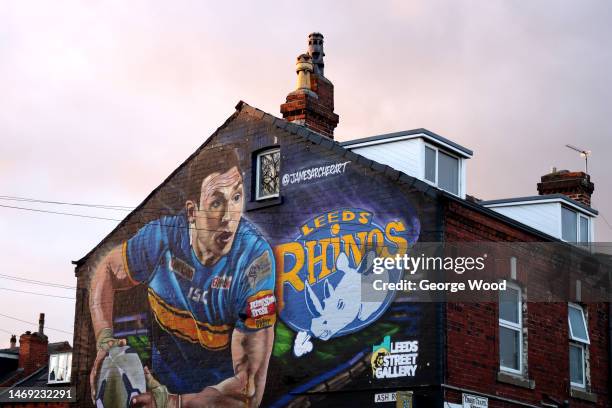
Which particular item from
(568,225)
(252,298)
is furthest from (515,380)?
(252,298)

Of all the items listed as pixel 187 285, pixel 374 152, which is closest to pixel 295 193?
pixel 374 152

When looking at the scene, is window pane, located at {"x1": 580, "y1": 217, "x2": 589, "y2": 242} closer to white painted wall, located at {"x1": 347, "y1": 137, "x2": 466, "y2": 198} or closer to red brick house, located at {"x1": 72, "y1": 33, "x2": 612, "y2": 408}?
red brick house, located at {"x1": 72, "y1": 33, "x2": 612, "y2": 408}

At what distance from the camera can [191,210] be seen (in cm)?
2872

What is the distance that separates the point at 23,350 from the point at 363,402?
85.7 ft

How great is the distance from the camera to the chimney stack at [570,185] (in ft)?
105

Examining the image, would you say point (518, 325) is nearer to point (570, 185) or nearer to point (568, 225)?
point (568, 225)

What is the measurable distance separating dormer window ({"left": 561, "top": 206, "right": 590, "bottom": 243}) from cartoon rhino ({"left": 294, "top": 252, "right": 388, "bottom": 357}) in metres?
7.21

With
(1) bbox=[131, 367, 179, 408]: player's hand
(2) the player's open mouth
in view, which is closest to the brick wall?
(2) the player's open mouth

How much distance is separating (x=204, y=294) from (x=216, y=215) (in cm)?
221

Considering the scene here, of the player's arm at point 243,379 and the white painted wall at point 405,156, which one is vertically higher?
the white painted wall at point 405,156

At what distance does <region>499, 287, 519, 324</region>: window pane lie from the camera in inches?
958

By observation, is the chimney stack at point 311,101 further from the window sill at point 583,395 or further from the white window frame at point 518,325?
the window sill at point 583,395

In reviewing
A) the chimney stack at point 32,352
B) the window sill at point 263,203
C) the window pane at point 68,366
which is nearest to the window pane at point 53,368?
the window pane at point 68,366

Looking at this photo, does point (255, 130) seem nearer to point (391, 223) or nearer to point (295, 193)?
point (295, 193)
